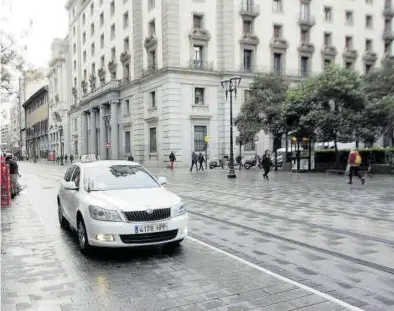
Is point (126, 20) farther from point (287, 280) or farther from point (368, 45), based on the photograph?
point (287, 280)

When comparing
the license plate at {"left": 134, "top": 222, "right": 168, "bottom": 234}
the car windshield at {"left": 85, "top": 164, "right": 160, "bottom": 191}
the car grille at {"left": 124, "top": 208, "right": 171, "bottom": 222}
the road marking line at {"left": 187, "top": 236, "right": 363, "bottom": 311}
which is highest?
the car windshield at {"left": 85, "top": 164, "right": 160, "bottom": 191}

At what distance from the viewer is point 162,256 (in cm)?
674

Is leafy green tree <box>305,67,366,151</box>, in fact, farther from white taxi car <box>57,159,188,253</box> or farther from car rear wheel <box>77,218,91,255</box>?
car rear wheel <box>77,218,91,255</box>

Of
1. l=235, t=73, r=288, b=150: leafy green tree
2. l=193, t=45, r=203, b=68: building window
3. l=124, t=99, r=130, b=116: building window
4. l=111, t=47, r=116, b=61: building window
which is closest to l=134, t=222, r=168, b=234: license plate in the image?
l=235, t=73, r=288, b=150: leafy green tree

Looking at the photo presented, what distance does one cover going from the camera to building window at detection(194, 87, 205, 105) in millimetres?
39781

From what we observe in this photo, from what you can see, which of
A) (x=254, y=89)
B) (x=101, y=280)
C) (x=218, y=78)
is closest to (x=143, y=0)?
(x=218, y=78)

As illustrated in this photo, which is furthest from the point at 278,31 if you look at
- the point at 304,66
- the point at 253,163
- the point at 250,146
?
the point at 253,163

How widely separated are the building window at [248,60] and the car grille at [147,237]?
36964 mm

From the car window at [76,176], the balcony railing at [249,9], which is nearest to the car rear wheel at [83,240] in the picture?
the car window at [76,176]

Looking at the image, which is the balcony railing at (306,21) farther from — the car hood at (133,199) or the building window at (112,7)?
the car hood at (133,199)

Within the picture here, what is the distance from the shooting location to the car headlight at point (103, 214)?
21.0 feet

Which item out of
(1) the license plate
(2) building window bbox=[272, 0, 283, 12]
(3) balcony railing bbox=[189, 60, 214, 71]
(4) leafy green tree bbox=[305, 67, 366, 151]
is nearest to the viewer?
(1) the license plate

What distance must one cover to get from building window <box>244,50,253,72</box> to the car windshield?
1393 inches

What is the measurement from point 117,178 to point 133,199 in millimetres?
1213
